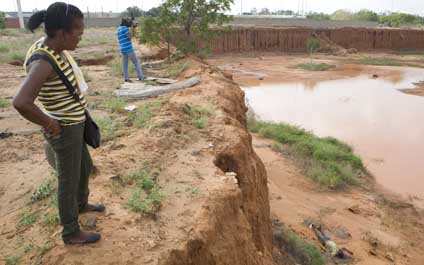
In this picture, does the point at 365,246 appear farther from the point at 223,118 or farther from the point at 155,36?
the point at 155,36

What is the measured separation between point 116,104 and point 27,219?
3415 mm

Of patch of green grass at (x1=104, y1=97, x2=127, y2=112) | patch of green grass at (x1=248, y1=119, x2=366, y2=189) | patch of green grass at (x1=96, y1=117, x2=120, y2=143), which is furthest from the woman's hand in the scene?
patch of green grass at (x1=248, y1=119, x2=366, y2=189)

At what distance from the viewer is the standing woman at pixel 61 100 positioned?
2279mm

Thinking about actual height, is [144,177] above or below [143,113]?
below

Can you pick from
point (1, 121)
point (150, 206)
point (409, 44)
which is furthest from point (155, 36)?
point (409, 44)

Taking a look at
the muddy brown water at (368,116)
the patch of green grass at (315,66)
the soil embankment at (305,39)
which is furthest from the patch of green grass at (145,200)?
the soil embankment at (305,39)

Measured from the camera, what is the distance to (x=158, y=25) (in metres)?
11.4

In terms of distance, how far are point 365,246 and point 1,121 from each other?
258 inches


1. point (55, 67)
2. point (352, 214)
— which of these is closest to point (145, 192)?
point (55, 67)

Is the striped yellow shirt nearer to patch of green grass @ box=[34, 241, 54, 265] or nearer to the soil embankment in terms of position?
patch of green grass @ box=[34, 241, 54, 265]

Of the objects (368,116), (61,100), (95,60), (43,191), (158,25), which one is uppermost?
(158,25)

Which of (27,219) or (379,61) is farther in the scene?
(379,61)

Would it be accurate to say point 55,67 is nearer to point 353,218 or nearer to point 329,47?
point 353,218

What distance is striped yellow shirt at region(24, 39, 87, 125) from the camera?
94.3 inches
